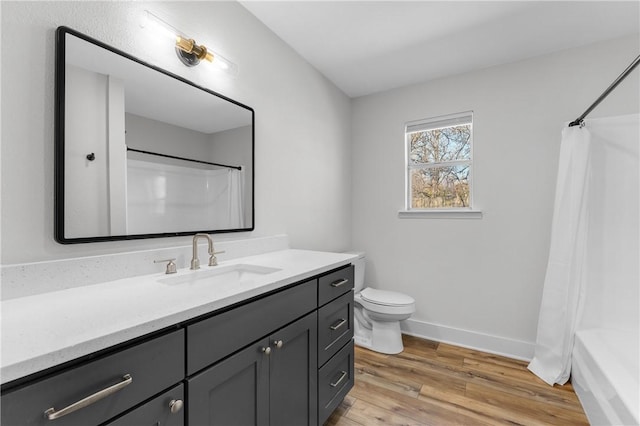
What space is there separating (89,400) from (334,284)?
1.06m

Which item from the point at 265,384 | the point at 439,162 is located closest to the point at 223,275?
the point at 265,384

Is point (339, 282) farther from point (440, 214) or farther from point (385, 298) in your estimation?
point (440, 214)

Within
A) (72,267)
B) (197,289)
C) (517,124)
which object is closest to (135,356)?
(197,289)

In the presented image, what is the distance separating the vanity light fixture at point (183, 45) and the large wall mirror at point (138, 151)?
13cm

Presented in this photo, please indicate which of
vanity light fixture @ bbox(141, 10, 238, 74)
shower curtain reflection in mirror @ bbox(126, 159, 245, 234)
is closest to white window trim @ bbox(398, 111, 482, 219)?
shower curtain reflection in mirror @ bbox(126, 159, 245, 234)

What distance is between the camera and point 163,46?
4.35 feet

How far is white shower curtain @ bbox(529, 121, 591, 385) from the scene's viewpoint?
6.31ft

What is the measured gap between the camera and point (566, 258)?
195 cm

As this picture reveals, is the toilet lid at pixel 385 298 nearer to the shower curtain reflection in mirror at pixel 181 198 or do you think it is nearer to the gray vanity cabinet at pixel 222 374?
the gray vanity cabinet at pixel 222 374

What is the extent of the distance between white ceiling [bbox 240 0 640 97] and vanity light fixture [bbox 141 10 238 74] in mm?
556

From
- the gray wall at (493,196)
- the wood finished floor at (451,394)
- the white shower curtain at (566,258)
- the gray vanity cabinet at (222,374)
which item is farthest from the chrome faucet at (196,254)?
the white shower curtain at (566,258)

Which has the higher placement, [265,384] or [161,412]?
[161,412]

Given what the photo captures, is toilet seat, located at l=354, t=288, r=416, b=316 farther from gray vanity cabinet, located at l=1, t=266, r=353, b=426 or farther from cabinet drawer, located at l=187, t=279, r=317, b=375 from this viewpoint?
cabinet drawer, located at l=187, t=279, r=317, b=375

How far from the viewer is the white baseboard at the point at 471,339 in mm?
2268
